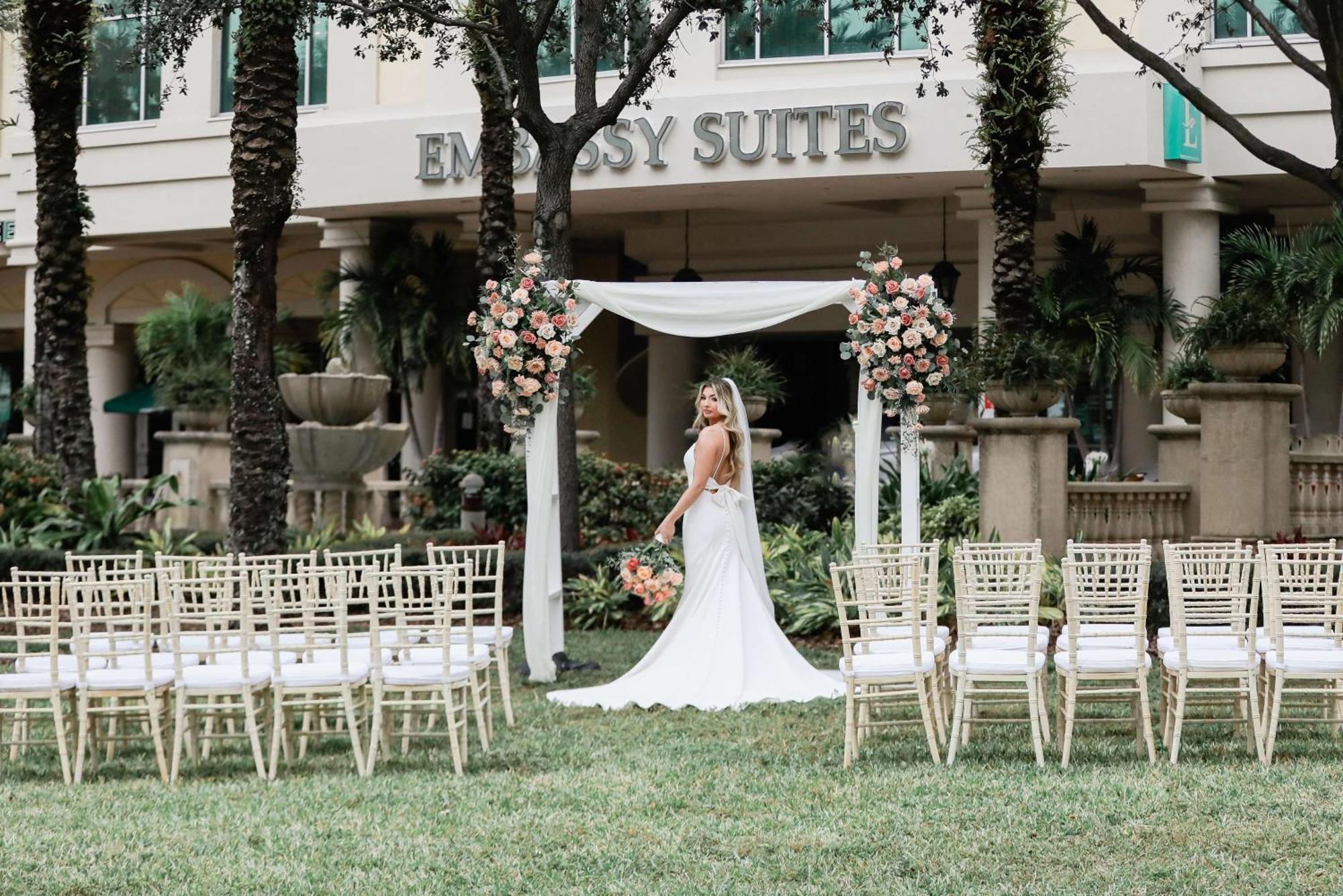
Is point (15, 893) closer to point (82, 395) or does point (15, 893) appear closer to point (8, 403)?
point (82, 395)

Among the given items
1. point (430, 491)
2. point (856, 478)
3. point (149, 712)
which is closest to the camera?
point (149, 712)

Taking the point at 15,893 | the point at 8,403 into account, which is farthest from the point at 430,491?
the point at 8,403

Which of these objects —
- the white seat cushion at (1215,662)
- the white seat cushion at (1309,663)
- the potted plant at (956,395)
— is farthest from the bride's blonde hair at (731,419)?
the white seat cushion at (1309,663)

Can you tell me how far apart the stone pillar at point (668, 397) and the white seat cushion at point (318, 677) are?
18000 millimetres

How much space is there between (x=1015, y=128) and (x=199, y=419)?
37.6 ft

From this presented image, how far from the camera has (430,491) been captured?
772 inches

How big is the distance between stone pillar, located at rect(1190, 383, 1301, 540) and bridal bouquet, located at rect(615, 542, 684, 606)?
5763 mm

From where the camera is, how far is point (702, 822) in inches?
278

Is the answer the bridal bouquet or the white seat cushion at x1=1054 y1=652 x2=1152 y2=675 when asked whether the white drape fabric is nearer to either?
the bridal bouquet

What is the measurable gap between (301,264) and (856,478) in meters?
19.1

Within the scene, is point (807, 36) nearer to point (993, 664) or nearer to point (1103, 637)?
point (1103, 637)

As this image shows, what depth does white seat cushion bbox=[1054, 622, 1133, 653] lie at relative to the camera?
9008 millimetres

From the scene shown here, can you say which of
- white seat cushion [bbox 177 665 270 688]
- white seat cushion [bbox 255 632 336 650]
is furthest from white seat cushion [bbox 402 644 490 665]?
white seat cushion [bbox 177 665 270 688]

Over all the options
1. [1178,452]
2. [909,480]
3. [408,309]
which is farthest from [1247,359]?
[408,309]
